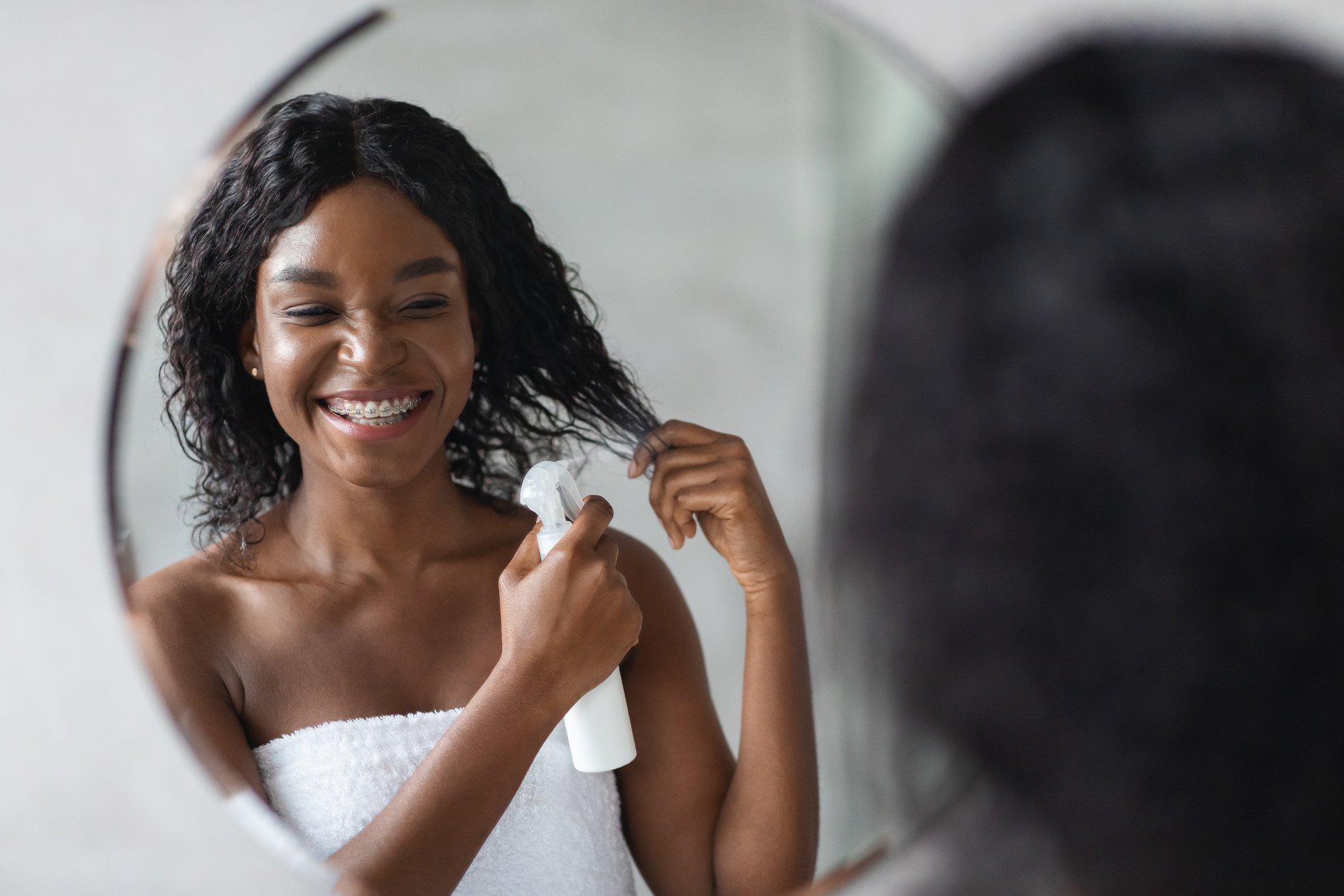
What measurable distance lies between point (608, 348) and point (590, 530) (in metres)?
0.07

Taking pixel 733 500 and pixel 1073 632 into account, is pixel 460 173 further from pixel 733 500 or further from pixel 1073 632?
pixel 1073 632

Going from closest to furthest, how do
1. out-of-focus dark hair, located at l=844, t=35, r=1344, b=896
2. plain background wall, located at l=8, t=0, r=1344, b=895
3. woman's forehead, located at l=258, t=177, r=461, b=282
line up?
out-of-focus dark hair, located at l=844, t=35, r=1344, b=896 → woman's forehead, located at l=258, t=177, r=461, b=282 → plain background wall, located at l=8, t=0, r=1344, b=895

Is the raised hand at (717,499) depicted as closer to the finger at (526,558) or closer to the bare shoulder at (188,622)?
the finger at (526,558)

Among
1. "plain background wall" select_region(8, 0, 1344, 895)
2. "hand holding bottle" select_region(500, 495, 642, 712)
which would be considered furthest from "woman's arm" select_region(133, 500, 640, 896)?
"plain background wall" select_region(8, 0, 1344, 895)

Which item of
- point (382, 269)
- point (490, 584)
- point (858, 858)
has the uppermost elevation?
point (382, 269)

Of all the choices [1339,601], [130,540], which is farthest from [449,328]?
[1339,601]

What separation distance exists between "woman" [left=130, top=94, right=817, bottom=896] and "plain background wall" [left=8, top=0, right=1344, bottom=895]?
0.29ft

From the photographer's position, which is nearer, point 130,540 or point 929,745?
point 929,745

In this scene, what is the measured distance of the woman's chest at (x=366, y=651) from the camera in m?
0.38

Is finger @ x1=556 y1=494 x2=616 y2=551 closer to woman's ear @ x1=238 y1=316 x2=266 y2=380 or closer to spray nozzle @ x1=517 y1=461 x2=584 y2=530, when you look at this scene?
spray nozzle @ x1=517 y1=461 x2=584 y2=530

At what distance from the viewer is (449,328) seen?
36 centimetres

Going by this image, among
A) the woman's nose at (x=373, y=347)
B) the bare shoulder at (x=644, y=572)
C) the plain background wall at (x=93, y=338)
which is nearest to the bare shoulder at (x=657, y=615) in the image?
the bare shoulder at (x=644, y=572)

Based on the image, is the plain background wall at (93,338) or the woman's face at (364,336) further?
the plain background wall at (93,338)

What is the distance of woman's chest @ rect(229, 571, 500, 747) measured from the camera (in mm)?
378
